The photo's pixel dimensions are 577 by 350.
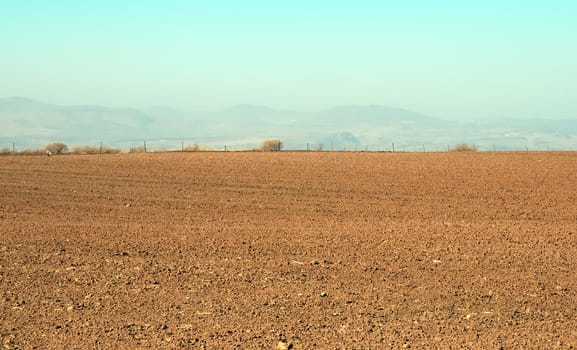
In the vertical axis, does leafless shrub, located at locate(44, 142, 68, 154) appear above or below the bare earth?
above

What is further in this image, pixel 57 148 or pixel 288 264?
pixel 57 148

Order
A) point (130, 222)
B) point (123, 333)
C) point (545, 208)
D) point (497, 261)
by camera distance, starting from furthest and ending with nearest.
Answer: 1. point (545, 208)
2. point (130, 222)
3. point (497, 261)
4. point (123, 333)

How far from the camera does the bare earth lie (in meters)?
9.84

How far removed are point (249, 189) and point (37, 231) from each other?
34.0 feet

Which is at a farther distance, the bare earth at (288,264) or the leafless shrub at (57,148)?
the leafless shrub at (57,148)

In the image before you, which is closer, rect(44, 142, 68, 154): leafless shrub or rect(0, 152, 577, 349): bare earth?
rect(0, 152, 577, 349): bare earth

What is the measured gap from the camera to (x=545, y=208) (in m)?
22.4

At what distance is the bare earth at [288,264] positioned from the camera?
984cm

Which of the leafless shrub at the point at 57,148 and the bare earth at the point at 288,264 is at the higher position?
the leafless shrub at the point at 57,148

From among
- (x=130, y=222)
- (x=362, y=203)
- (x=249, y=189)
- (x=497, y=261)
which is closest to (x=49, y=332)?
(x=497, y=261)

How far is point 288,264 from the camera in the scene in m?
14.0

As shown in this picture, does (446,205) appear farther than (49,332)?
Yes

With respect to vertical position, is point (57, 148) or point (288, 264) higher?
point (57, 148)

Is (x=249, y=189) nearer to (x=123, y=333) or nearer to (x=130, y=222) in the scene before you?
(x=130, y=222)
